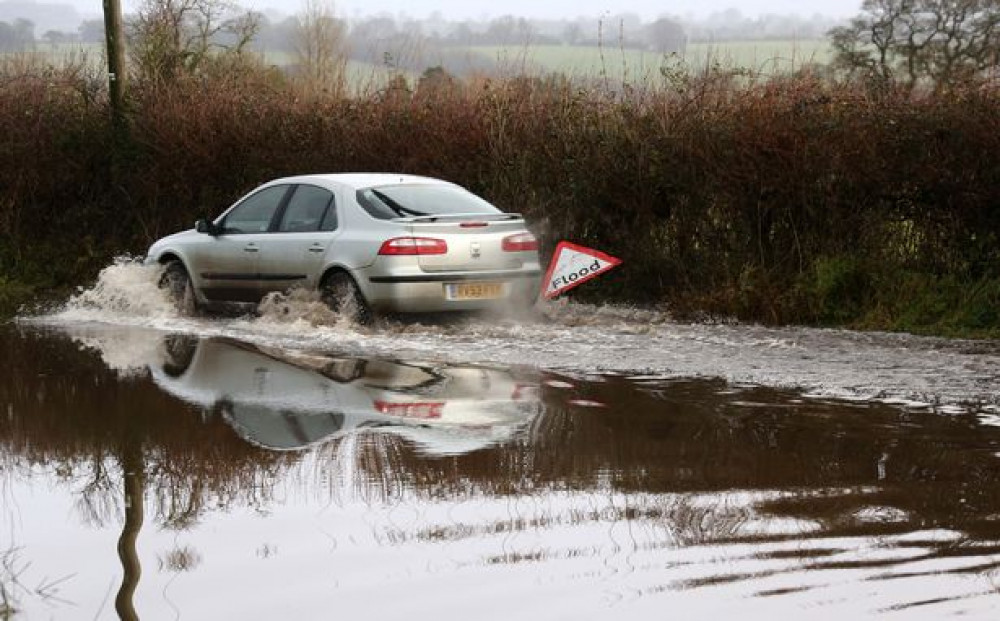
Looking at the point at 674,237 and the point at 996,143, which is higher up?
the point at 996,143

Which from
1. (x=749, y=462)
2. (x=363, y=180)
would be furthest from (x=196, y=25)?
(x=749, y=462)

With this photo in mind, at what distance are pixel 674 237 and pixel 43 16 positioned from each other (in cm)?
10808

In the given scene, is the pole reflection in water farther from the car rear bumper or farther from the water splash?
the water splash

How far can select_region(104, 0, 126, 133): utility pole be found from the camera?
20.2m

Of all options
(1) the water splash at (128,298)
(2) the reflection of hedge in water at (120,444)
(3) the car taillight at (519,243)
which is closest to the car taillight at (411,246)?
(3) the car taillight at (519,243)

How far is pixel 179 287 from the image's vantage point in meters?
15.4

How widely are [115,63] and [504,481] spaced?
50.2 feet

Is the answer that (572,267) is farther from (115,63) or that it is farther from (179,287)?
(115,63)

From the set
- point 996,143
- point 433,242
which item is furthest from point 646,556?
→ point 996,143

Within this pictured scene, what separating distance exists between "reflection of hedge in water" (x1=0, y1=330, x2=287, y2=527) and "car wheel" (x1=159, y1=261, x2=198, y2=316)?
4165 mm

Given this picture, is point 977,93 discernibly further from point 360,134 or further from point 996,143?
point 360,134

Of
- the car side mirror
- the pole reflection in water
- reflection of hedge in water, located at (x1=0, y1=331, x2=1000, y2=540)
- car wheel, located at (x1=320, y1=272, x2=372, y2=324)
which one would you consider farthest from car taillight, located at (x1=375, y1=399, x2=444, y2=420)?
the car side mirror

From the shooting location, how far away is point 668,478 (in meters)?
6.92

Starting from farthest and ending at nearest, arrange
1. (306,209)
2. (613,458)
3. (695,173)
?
(695,173) < (306,209) < (613,458)
